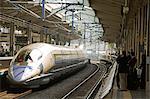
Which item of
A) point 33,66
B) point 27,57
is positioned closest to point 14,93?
point 33,66

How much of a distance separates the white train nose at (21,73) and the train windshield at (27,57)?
1.00ft

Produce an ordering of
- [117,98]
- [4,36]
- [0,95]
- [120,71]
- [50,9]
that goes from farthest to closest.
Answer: [4,36] < [50,9] < [0,95] < [120,71] < [117,98]

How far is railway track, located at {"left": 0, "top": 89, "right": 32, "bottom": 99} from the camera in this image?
14663 mm

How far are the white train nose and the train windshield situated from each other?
304mm

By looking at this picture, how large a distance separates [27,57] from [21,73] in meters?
1.27

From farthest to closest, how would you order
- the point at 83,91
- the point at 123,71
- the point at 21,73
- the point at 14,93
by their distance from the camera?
1. the point at 83,91
2. the point at 14,93
3. the point at 21,73
4. the point at 123,71

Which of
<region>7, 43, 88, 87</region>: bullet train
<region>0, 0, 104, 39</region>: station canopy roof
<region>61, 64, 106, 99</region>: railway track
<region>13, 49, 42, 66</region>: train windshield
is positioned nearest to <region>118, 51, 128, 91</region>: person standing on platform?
<region>61, 64, 106, 99</region>: railway track

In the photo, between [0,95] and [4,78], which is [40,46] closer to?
[4,78]

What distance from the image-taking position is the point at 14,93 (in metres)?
16.0

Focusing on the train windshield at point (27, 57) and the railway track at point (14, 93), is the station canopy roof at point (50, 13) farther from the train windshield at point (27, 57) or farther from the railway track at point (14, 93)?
the railway track at point (14, 93)

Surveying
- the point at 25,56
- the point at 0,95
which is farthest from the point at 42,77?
the point at 0,95

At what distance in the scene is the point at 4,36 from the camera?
44156 mm

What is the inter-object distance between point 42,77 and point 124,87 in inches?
171

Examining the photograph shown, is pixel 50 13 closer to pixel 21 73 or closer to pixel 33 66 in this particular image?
pixel 33 66
